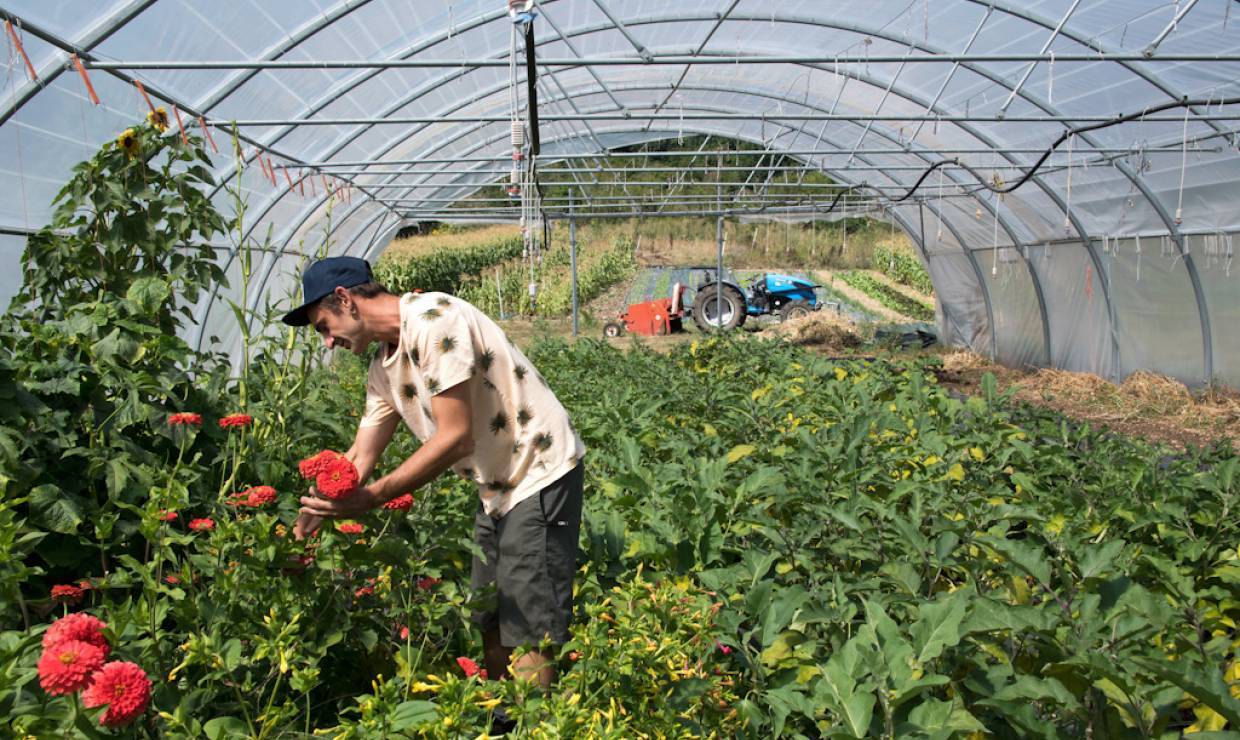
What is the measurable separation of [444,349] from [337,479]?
0.52 metres

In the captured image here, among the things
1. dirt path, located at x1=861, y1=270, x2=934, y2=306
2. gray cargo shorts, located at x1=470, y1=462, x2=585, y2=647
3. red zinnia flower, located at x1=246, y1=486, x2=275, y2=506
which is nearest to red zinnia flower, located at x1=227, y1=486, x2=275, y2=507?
red zinnia flower, located at x1=246, y1=486, x2=275, y2=506

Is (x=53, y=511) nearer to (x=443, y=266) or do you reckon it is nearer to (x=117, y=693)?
(x=117, y=693)

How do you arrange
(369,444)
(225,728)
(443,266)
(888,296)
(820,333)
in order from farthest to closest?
(888,296)
(443,266)
(820,333)
(369,444)
(225,728)

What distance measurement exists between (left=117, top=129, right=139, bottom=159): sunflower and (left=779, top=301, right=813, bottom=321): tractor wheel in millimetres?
17930

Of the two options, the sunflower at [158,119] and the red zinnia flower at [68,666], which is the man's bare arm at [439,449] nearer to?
the red zinnia flower at [68,666]

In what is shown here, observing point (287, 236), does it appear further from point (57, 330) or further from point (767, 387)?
point (57, 330)

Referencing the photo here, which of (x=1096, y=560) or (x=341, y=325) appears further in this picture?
(x=341, y=325)

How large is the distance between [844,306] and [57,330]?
23.2 m

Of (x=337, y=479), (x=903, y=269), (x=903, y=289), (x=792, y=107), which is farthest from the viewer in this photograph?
(x=903, y=269)

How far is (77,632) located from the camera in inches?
61.1

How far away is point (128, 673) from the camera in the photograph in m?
1.53

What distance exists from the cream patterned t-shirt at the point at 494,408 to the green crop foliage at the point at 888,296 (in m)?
24.0

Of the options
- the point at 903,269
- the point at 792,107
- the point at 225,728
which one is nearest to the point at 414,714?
the point at 225,728

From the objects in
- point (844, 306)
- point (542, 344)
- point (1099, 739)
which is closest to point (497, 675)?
point (1099, 739)
